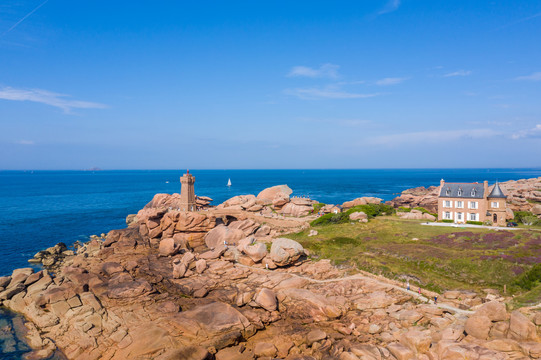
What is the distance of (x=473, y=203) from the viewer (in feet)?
160

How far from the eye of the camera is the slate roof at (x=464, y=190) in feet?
158

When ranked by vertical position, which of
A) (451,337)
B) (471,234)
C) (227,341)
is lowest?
(227,341)

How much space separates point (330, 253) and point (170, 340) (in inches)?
895

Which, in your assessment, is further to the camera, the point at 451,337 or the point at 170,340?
the point at 170,340

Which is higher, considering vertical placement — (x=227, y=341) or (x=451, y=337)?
(x=451, y=337)

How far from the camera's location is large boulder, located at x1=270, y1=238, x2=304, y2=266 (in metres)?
38.7

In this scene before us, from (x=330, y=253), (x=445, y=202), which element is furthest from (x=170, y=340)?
(x=445, y=202)

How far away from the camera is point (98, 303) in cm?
3192

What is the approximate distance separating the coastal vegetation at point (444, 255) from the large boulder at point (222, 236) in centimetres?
1018

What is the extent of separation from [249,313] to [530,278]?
2618 cm

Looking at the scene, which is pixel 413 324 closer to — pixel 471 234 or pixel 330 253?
pixel 330 253

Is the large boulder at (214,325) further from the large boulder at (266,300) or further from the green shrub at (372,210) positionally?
the green shrub at (372,210)

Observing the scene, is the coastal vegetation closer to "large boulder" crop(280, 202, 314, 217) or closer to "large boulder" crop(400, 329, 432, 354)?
"large boulder" crop(400, 329, 432, 354)

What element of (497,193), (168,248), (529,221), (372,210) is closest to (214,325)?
(168,248)
